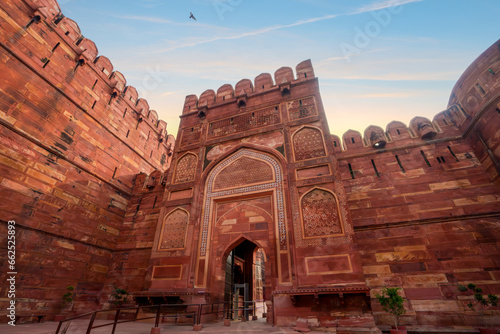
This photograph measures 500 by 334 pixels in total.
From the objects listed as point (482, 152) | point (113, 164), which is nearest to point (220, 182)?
point (113, 164)

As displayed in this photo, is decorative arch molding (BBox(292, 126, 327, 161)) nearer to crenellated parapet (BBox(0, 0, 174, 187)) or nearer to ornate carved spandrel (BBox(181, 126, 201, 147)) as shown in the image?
ornate carved spandrel (BBox(181, 126, 201, 147))

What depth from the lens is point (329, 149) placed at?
7285 millimetres

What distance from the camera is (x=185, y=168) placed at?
30.0 feet

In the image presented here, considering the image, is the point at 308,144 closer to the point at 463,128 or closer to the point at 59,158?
the point at 463,128

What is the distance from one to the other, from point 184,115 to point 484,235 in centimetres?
1111

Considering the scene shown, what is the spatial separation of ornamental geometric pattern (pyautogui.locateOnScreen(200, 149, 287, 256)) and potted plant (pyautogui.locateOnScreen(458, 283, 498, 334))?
4166 mm

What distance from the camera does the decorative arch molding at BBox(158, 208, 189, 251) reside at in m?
7.38

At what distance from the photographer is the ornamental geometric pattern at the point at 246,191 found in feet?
22.0

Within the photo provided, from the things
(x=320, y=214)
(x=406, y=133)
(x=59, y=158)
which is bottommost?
(x=320, y=214)

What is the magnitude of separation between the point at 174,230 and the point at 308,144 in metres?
5.28

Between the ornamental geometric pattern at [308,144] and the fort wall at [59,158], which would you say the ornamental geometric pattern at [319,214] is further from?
the fort wall at [59,158]

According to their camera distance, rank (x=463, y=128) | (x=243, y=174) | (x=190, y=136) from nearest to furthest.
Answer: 1. (x=463, y=128)
2. (x=243, y=174)
3. (x=190, y=136)

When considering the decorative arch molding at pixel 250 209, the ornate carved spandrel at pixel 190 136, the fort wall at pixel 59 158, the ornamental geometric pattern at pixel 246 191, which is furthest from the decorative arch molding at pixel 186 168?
the fort wall at pixel 59 158

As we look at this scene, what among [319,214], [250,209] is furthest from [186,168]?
[319,214]
